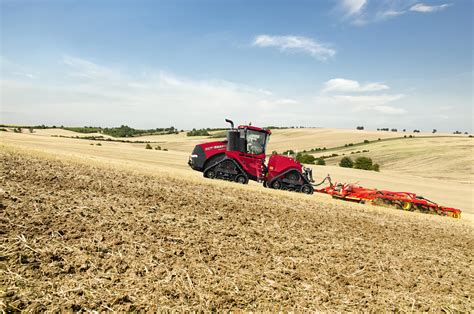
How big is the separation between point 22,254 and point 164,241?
219 cm

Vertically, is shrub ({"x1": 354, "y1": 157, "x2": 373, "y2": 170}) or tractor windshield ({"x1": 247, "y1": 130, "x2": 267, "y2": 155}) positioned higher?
tractor windshield ({"x1": 247, "y1": 130, "x2": 267, "y2": 155})

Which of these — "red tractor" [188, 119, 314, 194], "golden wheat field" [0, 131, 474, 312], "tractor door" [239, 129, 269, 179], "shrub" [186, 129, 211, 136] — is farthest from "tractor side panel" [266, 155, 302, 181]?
"shrub" [186, 129, 211, 136]

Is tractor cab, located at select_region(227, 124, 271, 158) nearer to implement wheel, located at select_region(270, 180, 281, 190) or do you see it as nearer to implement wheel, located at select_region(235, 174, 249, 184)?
implement wheel, located at select_region(235, 174, 249, 184)

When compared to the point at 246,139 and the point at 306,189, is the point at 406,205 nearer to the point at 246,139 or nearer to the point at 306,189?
the point at 306,189

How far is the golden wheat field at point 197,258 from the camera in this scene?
409cm

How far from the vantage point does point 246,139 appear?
18.0 m

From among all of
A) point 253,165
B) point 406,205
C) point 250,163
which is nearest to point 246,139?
point 250,163

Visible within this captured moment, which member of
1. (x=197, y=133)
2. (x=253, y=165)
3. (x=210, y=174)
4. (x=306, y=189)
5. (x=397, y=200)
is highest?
(x=197, y=133)

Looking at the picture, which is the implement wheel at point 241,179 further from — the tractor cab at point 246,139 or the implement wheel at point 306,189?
the implement wheel at point 306,189

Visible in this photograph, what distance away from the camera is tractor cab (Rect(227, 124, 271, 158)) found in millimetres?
17969

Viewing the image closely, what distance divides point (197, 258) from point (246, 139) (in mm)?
13012

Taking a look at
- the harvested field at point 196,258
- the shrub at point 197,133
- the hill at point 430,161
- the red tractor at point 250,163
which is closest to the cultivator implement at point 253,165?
the red tractor at point 250,163

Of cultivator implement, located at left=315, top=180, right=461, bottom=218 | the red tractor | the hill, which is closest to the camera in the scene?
cultivator implement, located at left=315, top=180, right=461, bottom=218

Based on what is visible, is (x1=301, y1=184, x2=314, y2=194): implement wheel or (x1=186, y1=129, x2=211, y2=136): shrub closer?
(x1=301, y1=184, x2=314, y2=194): implement wheel
